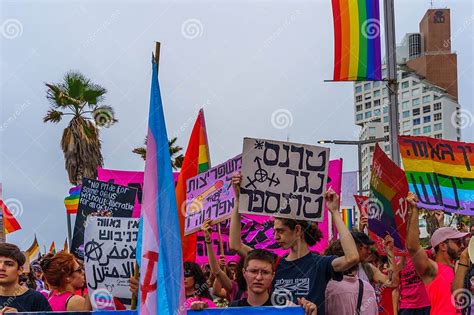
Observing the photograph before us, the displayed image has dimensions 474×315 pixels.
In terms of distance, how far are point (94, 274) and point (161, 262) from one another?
10.00ft

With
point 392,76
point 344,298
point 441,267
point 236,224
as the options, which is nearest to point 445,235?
point 441,267

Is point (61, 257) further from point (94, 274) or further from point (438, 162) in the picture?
point (438, 162)

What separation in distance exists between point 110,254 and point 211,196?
3.95ft

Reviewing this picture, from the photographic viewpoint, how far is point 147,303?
5.41 metres

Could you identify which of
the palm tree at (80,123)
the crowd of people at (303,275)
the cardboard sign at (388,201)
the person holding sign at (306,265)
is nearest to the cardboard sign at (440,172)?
the crowd of people at (303,275)

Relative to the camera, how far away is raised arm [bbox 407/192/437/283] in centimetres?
648

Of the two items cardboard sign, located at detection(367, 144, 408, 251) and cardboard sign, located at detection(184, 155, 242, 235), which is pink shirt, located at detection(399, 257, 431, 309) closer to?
cardboard sign, located at detection(367, 144, 408, 251)

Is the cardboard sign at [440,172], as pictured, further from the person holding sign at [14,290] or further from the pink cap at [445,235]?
the person holding sign at [14,290]

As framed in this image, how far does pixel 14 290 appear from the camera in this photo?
6.25 metres

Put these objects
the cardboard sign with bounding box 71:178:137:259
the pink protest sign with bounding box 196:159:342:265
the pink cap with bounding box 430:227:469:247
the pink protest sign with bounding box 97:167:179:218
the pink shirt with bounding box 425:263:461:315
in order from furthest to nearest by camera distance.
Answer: the pink protest sign with bounding box 97:167:179:218 → the cardboard sign with bounding box 71:178:137:259 → the pink protest sign with bounding box 196:159:342:265 → the pink cap with bounding box 430:227:469:247 → the pink shirt with bounding box 425:263:461:315

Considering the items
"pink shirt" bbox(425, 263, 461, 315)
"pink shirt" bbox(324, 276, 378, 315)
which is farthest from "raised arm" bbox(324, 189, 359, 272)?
"pink shirt" bbox(425, 263, 461, 315)

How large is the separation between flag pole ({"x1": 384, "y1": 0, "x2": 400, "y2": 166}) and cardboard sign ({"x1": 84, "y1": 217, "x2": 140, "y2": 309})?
466 centimetres

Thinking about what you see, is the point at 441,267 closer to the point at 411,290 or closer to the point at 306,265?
the point at 411,290

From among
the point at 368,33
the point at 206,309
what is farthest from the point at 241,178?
the point at 368,33
